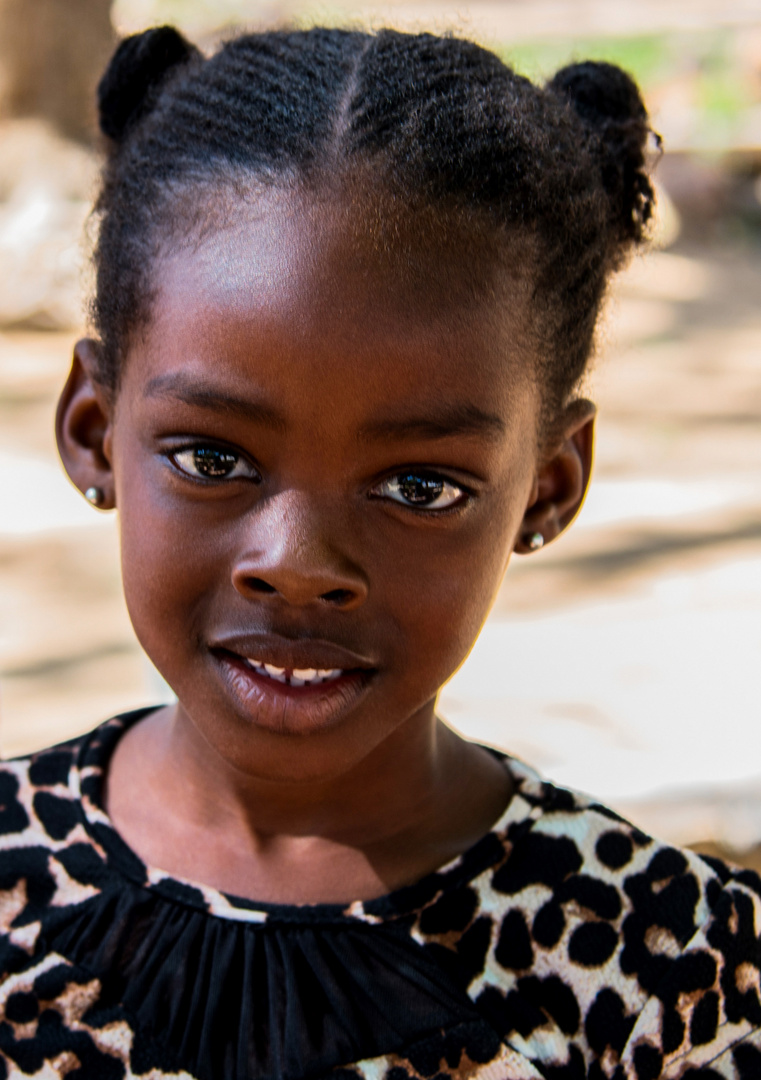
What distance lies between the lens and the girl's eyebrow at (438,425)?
1043mm

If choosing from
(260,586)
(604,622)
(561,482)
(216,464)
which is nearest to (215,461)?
(216,464)

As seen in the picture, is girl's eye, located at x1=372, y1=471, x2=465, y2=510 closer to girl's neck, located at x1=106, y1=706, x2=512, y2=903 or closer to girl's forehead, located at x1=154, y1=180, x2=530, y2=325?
girl's forehead, located at x1=154, y1=180, x2=530, y2=325

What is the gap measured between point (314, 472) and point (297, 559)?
0.25 ft

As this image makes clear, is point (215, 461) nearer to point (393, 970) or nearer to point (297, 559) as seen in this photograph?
point (297, 559)

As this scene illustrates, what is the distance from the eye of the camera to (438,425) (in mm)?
1065

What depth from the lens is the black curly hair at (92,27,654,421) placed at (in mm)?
1093

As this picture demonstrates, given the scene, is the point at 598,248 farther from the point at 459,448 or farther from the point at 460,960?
the point at 460,960

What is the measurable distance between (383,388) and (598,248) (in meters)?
0.38

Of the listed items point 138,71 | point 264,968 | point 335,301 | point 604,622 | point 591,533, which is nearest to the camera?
point 335,301

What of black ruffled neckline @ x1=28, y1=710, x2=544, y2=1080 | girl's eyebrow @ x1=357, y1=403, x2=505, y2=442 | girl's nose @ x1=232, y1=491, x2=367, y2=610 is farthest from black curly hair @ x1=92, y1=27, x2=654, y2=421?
black ruffled neckline @ x1=28, y1=710, x2=544, y2=1080

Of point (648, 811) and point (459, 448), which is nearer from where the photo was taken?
point (459, 448)

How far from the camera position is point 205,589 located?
3.61 ft

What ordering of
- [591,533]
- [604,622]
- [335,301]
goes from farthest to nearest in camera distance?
[591,533]
[604,622]
[335,301]

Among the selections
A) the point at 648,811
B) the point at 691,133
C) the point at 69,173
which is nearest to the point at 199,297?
the point at 648,811
